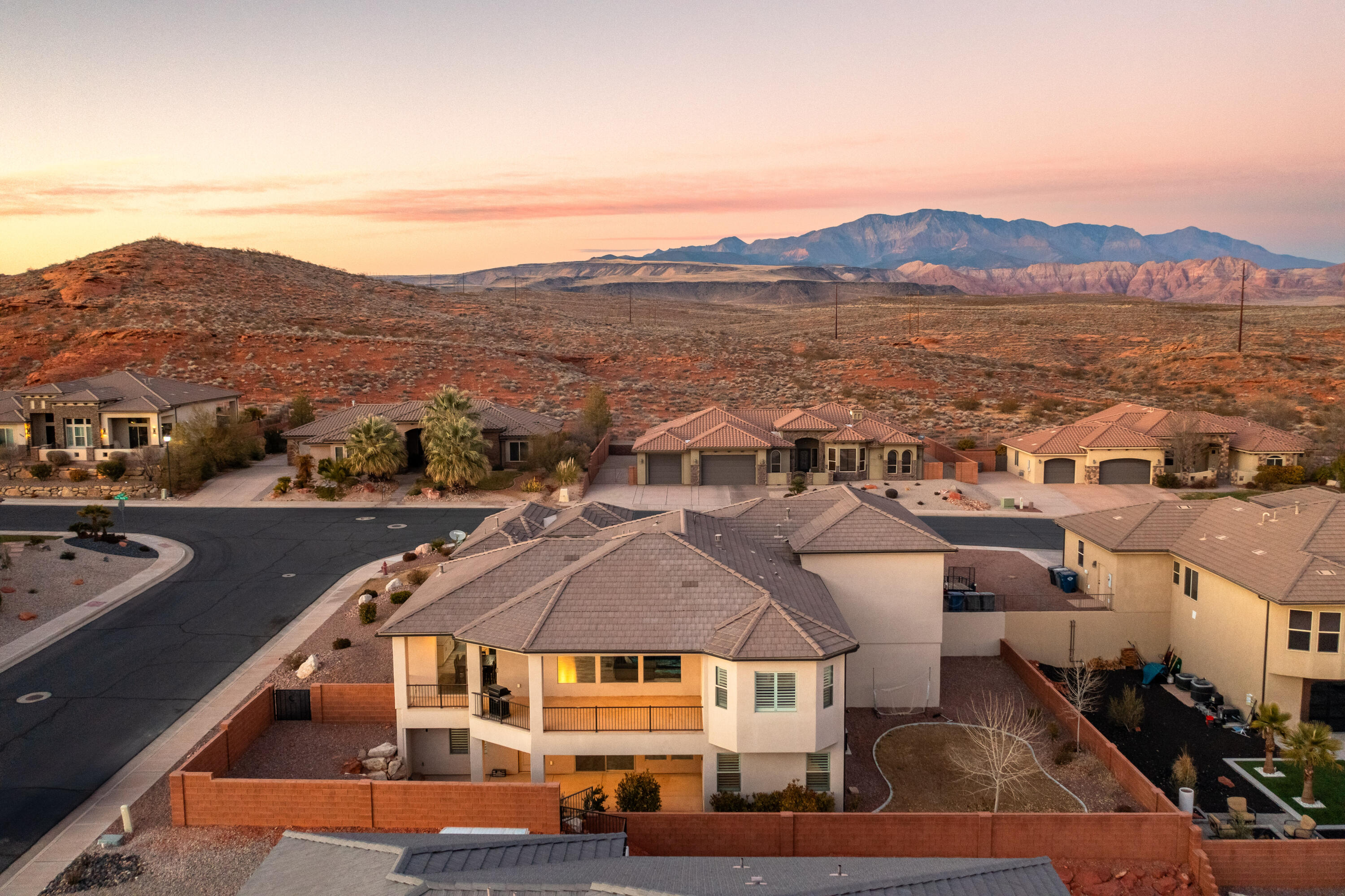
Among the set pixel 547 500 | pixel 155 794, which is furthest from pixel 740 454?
pixel 155 794

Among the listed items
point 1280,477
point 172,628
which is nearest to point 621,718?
point 172,628

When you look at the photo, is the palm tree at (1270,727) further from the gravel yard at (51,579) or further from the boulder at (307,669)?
the gravel yard at (51,579)

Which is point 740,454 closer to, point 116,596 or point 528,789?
point 116,596

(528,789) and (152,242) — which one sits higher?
(152,242)

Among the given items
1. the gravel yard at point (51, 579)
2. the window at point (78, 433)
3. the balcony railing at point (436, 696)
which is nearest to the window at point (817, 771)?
the balcony railing at point (436, 696)

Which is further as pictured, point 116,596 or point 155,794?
point 116,596
